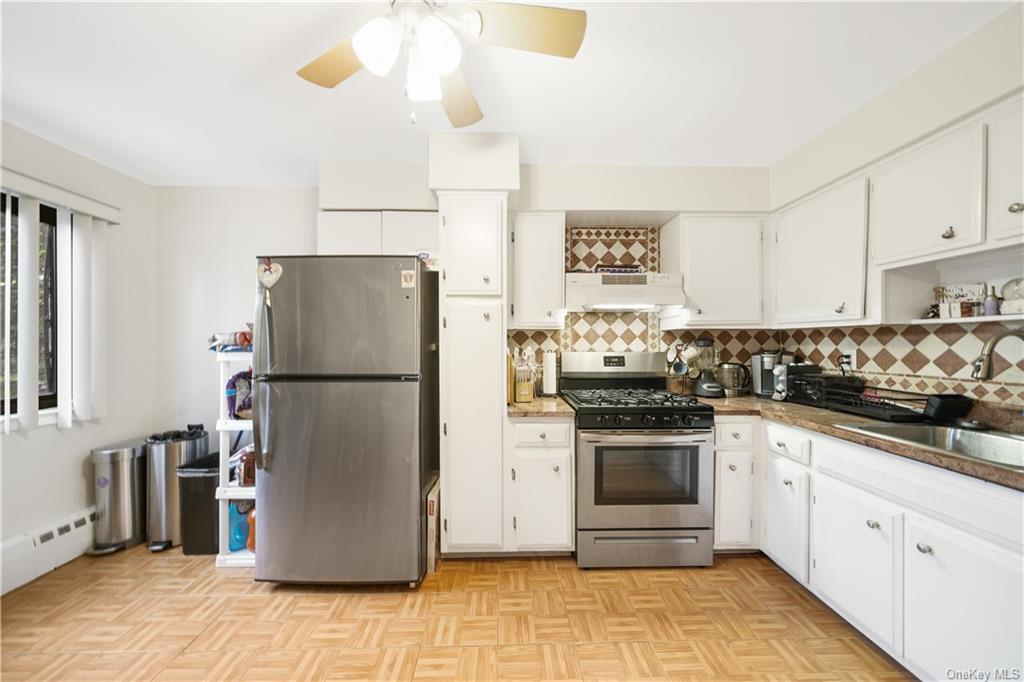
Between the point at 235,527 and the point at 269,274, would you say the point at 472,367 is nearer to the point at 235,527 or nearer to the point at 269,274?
the point at 269,274

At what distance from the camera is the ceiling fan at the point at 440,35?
44.9 inches

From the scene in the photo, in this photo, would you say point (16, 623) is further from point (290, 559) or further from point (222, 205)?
point (222, 205)

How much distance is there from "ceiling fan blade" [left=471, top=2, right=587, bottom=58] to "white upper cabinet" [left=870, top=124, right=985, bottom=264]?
1.66m

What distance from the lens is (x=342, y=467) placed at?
208 cm

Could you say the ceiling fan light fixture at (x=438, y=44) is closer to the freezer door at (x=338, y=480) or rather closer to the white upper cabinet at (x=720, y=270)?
the freezer door at (x=338, y=480)

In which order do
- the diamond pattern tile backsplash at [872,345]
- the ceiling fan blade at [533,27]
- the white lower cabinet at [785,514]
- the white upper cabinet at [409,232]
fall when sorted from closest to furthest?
A: the ceiling fan blade at [533,27] < the diamond pattern tile backsplash at [872,345] < the white lower cabinet at [785,514] < the white upper cabinet at [409,232]

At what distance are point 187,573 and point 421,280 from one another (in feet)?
7.04

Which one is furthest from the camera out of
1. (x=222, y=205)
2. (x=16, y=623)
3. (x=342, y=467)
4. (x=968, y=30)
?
(x=222, y=205)

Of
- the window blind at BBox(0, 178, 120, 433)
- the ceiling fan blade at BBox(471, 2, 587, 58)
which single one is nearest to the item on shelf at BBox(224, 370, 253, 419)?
the window blind at BBox(0, 178, 120, 433)

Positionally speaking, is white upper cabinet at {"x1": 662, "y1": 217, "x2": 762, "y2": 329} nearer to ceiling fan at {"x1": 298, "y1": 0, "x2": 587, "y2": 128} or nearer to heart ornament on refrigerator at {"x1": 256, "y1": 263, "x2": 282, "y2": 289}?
ceiling fan at {"x1": 298, "y1": 0, "x2": 587, "y2": 128}

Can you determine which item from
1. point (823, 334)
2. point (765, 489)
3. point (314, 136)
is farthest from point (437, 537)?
point (823, 334)

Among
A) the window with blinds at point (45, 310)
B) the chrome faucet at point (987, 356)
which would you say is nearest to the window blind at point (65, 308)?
the window with blinds at point (45, 310)

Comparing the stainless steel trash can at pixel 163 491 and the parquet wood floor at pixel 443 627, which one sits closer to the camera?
the parquet wood floor at pixel 443 627

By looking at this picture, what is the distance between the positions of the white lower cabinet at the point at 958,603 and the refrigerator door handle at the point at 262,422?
2.80 m
